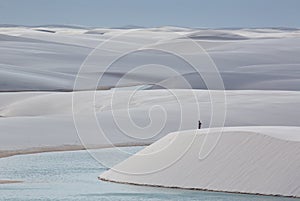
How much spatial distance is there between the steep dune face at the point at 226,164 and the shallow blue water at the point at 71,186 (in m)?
0.40

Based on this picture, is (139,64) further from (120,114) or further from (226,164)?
(226,164)

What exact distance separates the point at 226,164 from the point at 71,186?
390cm

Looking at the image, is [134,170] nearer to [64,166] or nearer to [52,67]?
[64,166]

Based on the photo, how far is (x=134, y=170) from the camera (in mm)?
23875

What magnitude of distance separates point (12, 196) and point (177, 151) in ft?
15.5

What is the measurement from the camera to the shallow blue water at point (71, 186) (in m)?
20.9

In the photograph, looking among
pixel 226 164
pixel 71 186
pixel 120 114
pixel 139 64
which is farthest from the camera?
pixel 139 64

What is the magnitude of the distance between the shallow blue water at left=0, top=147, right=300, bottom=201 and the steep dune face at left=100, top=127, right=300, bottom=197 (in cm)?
40

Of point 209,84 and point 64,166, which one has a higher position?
point 209,84

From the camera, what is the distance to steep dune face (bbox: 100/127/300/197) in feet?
69.2

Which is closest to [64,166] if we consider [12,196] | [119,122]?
[12,196]

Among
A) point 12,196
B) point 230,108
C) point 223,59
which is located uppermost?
point 223,59

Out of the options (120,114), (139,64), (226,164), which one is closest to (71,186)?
(226,164)

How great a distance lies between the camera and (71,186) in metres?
22.7
